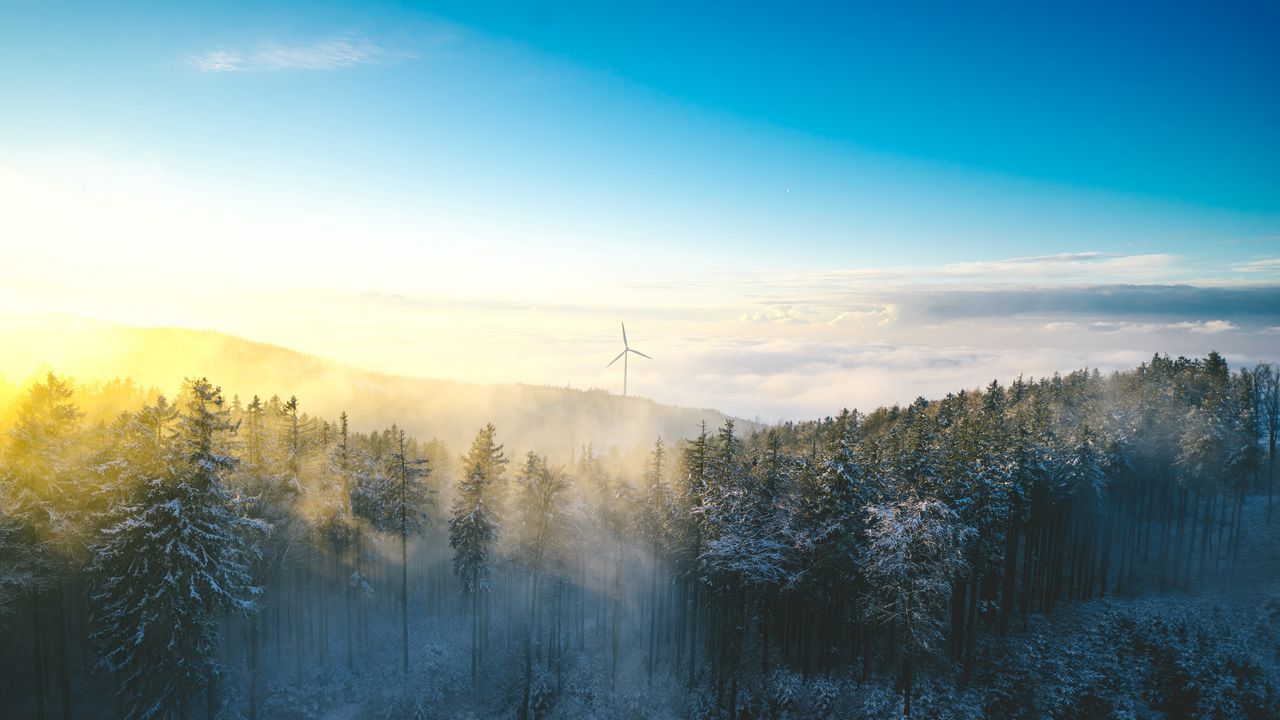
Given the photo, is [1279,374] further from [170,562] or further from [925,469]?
[170,562]

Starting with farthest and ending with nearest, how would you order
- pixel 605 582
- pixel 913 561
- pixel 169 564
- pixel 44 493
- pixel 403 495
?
1. pixel 605 582
2. pixel 403 495
3. pixel 913 561
4. pixel 169 564
5. pixel 44 493

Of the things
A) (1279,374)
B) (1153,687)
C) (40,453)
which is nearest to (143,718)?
(40,453)

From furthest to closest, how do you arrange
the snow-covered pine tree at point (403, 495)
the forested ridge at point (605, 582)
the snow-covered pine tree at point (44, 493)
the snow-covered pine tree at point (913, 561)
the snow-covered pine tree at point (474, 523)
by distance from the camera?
the snow-covered pine tree at point (474, 523) → the snow-covered pine tree at point (403, 495) → the snow-covered pine tree at point (913, 561) → the forested ridge at point (605, 582) → the snow-covered pine tree at point (44, 493)

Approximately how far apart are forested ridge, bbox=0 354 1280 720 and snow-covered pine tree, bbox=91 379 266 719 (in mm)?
132

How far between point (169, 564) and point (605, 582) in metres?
34.1

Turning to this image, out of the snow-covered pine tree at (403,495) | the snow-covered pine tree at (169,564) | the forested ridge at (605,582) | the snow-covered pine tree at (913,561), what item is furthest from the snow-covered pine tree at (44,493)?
the snow-covered pine tree at (913,561)

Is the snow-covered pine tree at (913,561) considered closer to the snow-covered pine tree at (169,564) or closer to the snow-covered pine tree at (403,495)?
the snow-covered pine tree at (403,495)

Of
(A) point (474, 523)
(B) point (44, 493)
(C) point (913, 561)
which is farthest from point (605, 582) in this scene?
(B) point (44, 493)

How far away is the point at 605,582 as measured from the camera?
51906mm

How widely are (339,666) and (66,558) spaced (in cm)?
1901

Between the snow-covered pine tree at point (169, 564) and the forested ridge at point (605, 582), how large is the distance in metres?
0.13

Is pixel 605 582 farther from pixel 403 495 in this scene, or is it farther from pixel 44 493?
pixel 44 493

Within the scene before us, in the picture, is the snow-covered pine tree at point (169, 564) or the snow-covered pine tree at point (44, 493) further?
the snow-covered pine tree at point (169, 564)

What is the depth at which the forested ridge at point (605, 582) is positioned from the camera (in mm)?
25656
